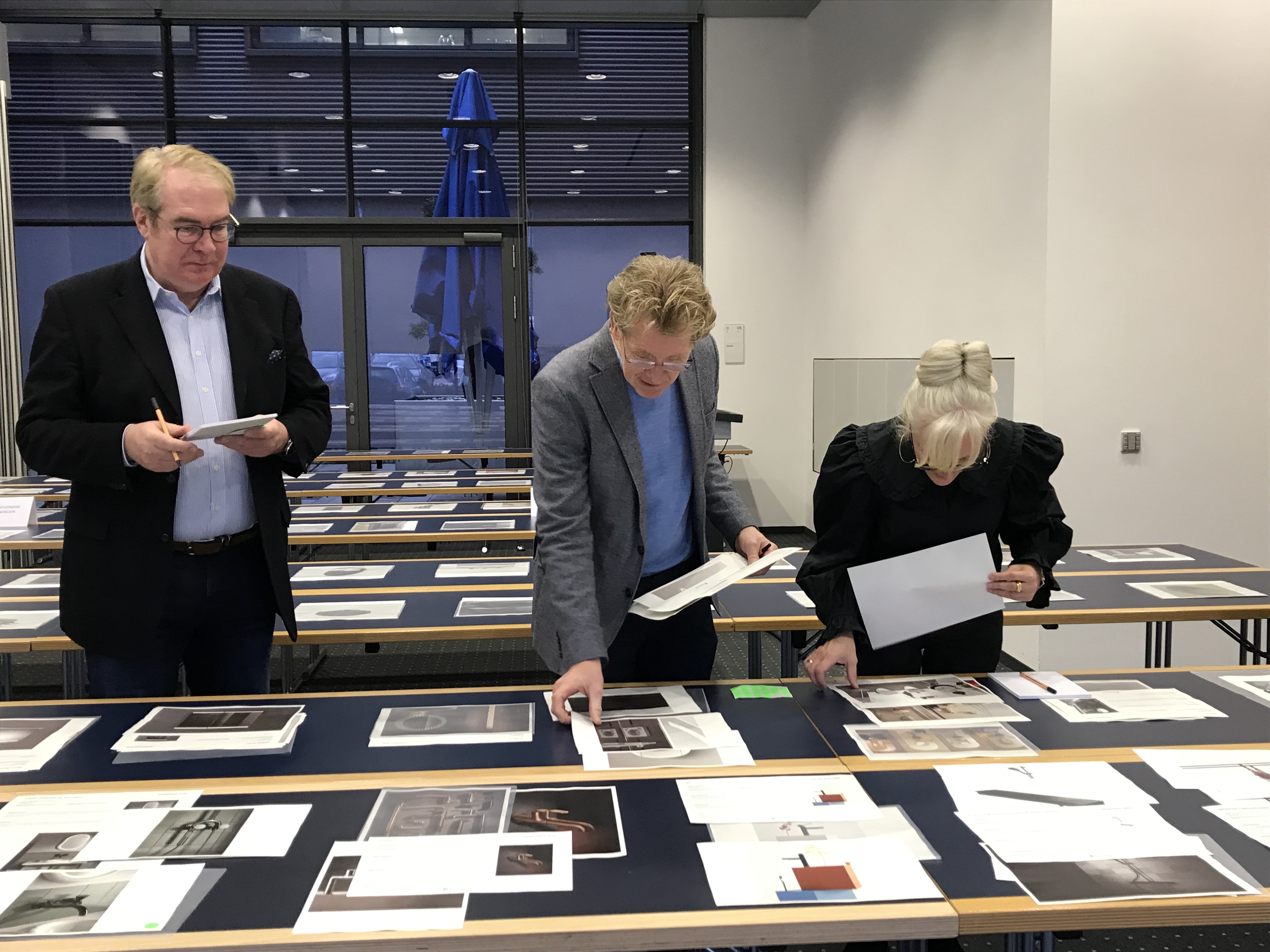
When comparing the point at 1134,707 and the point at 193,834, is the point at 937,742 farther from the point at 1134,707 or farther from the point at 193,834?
the point at 193,834

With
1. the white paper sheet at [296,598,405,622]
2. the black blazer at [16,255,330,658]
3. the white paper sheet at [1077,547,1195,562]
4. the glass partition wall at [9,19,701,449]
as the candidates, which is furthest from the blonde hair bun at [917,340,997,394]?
the glass partition wall at [9,19,701,449]

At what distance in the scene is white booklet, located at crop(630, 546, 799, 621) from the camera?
1600 mm

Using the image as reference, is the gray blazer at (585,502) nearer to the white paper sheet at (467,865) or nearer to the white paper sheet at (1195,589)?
the white paper sheet at (467,865)

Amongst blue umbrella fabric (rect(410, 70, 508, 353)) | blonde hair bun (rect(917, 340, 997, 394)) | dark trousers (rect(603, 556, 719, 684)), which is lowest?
dark trousers (rect(603, 556, 719, 684))

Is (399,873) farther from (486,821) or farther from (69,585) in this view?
(69,585)

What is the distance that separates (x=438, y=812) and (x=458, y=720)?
1.18 feet

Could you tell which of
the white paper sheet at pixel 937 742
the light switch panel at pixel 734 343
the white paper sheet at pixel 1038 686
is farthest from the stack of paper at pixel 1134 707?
the light switch panel at pixel 734 343

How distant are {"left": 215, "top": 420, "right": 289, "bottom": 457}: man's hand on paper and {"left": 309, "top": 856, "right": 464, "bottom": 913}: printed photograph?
2.87 feet

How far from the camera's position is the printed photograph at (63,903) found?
1.05m

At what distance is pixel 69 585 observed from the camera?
1.73 metres

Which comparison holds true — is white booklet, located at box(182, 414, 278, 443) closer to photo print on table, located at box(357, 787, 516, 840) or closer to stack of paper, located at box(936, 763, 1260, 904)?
photo print on table, located at box(357, 787, 516, 840)

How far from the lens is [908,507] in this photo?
1.80 metres

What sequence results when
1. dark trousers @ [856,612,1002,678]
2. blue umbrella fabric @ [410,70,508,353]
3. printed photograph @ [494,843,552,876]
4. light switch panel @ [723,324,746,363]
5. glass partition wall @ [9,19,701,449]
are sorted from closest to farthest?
printed photograph @ [494,843,552,876]
dark trousers @ [856,612,1002,678]
glass partition wall @ [9,19,701,449]
blue umbrella fabric @ [410,70,508,353]
light switch panel @ [723,324,746,363]

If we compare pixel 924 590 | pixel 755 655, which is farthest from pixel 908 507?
pixel 755 655
